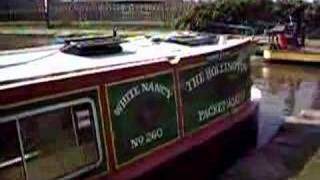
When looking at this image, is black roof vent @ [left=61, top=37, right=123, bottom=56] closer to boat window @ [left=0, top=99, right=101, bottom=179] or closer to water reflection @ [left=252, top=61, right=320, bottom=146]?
boat window @ [left=0, top=99, right=101, bottom=179]

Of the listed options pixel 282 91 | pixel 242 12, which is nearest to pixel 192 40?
pixel 282 91

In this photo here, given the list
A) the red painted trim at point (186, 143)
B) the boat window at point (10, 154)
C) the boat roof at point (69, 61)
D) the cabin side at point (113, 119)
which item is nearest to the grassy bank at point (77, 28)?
the red painted trim at point (186, 143)

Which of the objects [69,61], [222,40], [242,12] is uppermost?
[69,61]

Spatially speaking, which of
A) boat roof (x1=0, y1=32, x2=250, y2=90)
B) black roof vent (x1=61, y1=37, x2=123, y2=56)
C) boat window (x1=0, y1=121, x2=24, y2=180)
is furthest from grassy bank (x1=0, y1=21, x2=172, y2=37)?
boat window (x1=0, y1=121, x2=24, y2=180)

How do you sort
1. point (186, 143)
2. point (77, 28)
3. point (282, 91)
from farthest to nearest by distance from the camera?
point (77, 28) → point (282, 91) → point (186, 143)

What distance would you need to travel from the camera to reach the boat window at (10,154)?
4898mm

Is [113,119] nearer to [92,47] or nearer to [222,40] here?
[92,47]

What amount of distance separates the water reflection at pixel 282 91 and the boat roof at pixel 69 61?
2445mm

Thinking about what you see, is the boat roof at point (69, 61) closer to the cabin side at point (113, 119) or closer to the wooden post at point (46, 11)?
the cabin side at point (113, 119)

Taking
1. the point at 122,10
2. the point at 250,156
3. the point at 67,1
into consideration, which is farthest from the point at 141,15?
the point at 250,156

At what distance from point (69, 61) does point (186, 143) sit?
175 centimetres

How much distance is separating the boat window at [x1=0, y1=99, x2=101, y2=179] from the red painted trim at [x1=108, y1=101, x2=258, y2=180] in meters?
0.48

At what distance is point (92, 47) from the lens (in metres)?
6.91

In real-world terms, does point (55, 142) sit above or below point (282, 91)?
above
